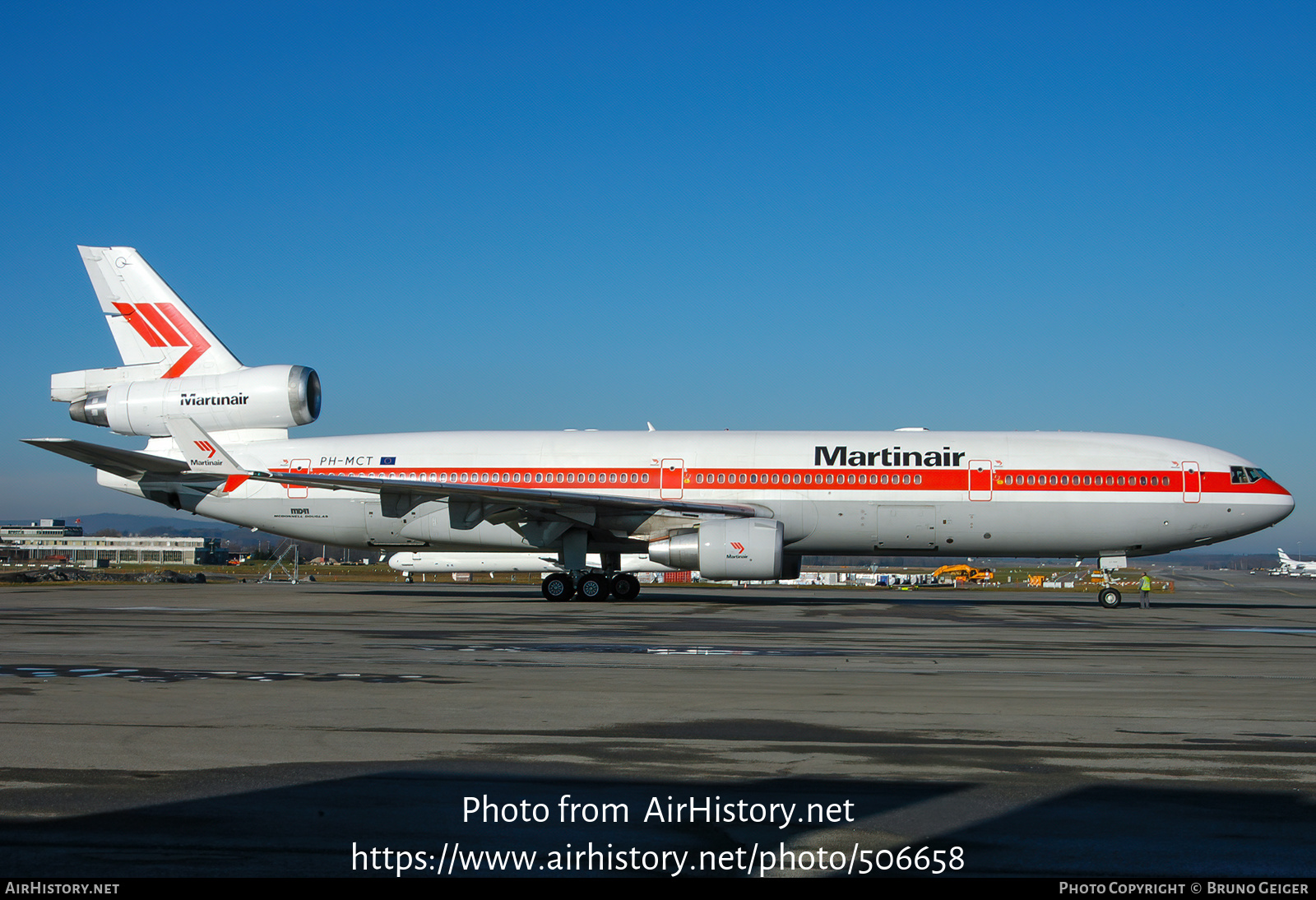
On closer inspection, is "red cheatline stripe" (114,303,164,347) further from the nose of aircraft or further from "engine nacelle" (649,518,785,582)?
the nose of aircraft

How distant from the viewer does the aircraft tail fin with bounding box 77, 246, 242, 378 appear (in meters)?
29.2

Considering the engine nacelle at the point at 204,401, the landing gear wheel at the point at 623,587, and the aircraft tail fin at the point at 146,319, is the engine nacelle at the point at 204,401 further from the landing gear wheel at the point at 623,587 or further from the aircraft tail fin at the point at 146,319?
the landing gear wheel at the point at 623,587

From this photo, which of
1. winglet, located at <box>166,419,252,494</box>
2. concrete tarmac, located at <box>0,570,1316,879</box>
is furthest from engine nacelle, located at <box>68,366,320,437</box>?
concrete tarmac, located at <box>0,570,1316,879</box>

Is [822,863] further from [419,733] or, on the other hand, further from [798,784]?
[419,733]

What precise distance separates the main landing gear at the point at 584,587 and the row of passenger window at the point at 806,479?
3401mm

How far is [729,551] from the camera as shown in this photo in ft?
81.3

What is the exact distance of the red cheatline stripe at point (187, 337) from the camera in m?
29.5

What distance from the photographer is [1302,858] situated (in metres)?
4.61

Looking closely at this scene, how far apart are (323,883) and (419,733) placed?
3.23 meters

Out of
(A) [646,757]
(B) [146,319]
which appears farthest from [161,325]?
(A) [646,757]

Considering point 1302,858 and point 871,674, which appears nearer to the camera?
point 1302,858

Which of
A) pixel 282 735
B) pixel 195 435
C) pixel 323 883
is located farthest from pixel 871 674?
pixel 195 435

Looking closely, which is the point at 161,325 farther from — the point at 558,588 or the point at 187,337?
the point at 558,588

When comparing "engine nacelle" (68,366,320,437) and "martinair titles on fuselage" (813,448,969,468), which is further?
"engine nacelle" (68,366,320,437)
